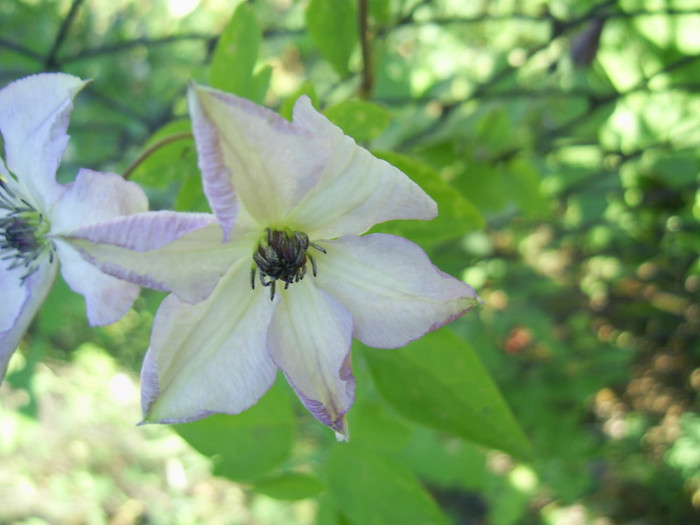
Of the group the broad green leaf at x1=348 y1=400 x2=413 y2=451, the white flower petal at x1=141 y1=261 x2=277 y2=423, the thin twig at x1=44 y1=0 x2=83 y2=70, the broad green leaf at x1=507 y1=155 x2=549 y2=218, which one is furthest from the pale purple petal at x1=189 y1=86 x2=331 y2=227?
the broad green leaf at x1=507 y1=155 x2=549 y2=218

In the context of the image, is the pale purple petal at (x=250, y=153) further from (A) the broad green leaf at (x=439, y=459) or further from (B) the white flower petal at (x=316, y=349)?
(A) the broad green leaf at (x=439, y=459)

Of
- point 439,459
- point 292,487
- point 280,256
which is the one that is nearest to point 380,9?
point 280,256

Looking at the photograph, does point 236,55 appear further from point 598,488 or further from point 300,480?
point 598,488

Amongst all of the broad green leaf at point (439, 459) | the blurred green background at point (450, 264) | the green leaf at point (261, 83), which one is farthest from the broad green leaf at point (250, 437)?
the broad green leaf at point (439, 459)

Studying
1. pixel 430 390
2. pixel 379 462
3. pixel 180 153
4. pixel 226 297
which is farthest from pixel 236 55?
pixel 379 462

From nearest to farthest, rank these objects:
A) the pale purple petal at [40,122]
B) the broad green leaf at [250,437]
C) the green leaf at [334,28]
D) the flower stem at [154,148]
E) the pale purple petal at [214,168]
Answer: the pale purple petal at [214,168]
the pale purple petal at [40,122]
the flower stem at [154,148]
the broad green leaf at [250,437]
the green leaf at [334,28]

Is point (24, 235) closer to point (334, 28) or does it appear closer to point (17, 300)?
point (17, 300)

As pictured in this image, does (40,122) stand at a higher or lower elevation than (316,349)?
higher
